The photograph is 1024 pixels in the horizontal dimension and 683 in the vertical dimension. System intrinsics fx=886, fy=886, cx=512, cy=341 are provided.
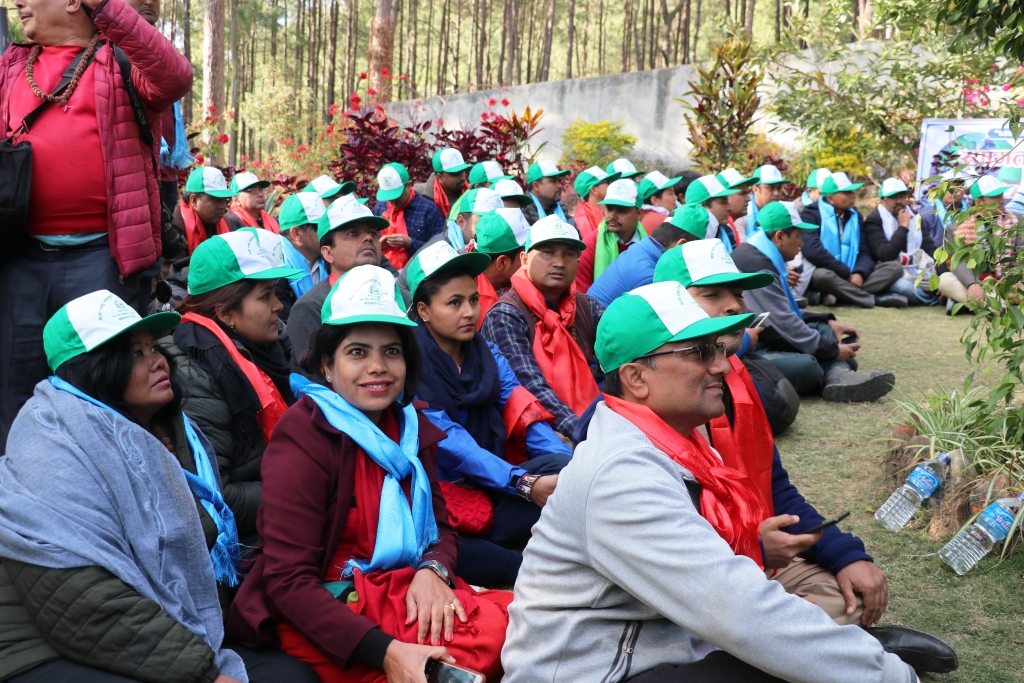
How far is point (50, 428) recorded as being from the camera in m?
2.15

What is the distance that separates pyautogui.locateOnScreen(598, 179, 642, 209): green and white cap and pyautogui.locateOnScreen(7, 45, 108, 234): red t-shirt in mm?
4203

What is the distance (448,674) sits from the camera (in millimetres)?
2254

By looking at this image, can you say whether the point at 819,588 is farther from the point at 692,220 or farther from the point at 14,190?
→ the point at 692,220

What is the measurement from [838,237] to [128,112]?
364 inches

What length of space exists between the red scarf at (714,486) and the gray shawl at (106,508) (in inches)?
45.7

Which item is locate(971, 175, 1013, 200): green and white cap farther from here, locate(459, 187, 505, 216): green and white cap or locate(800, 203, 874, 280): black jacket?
locate(459, 187, 505, 216): green and white cap

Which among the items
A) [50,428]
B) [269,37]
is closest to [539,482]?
[50,428]

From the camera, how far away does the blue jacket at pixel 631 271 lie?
5.39 m

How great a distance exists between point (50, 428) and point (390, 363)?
3.09 feet

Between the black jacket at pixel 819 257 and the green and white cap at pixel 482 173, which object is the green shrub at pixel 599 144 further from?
the green and white cap at pixel 482 173

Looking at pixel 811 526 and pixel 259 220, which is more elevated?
pixel 259 220

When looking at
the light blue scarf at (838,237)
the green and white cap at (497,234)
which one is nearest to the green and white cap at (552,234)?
the green and white cap at (497,234)

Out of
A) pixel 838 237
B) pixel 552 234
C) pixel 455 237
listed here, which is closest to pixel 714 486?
pixel 552 234

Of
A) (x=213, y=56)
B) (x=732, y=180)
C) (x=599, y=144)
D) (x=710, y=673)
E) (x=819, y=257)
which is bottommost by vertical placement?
(x=710, y=673)
